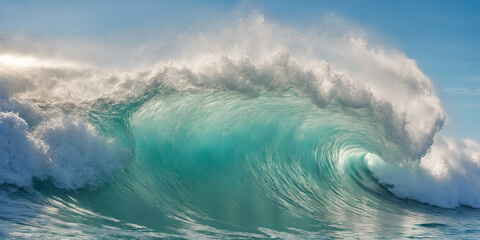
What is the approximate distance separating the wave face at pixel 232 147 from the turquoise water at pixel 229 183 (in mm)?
38

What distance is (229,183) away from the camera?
966 cm

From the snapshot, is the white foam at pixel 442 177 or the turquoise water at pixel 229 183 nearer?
the turquoise water at pixel 229 183

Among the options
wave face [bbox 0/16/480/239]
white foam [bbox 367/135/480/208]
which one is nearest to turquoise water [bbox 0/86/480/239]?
wave face [bbox 0/16/480/239]

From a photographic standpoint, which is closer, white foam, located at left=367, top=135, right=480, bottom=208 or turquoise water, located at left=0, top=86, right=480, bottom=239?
turquoise water, located at left=0, top=86, right=480, bottom=239

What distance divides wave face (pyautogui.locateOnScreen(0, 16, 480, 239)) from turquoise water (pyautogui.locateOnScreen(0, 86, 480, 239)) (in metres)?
0.04

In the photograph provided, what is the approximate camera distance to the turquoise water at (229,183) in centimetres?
595

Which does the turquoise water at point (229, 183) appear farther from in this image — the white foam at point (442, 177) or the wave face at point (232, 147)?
the white foam at point (442, 177)

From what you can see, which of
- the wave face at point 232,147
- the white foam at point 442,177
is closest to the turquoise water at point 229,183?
the wave face at point 232,147

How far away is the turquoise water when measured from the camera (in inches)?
234

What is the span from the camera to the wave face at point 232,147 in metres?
6.36

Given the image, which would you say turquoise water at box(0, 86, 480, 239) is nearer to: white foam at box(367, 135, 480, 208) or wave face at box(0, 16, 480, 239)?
wave face at box(0, 16, 480, 239)

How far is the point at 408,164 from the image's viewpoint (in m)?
12.4

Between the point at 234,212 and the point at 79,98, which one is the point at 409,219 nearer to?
the point at 234,212

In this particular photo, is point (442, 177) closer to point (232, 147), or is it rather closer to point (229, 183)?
point (232, 147)
